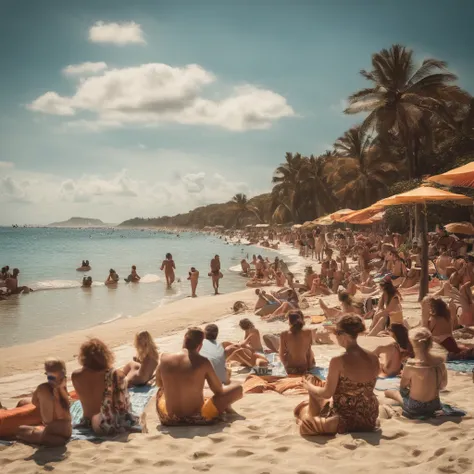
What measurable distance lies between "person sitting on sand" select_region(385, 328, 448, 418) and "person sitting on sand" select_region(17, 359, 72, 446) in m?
2.97

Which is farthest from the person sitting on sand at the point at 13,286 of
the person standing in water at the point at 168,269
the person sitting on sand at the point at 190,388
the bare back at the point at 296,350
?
the person sitting on sand at the point at 190,388

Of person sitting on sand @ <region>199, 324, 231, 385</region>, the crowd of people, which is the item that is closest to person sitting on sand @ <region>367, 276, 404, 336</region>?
the crowd of people

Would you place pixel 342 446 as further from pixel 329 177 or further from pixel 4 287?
pixel 329 177

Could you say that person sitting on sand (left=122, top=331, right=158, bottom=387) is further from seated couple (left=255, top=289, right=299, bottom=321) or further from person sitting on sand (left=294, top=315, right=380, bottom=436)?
seated couple (left=255, top=289, right=299, bottom=321)

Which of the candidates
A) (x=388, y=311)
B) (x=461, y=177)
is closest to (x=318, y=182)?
(x=388, y=311)

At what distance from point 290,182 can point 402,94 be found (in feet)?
96.9

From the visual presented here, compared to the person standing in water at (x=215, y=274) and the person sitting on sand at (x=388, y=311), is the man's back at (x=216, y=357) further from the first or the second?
the person standing in water at (x=215, y=274)

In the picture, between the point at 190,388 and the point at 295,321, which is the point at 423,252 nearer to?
the point at 295,321

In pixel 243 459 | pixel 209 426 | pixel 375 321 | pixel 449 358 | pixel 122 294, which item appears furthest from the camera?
pixel 122 294

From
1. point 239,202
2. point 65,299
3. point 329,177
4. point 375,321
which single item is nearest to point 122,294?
point 65,299

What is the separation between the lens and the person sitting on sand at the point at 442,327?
5.48 m

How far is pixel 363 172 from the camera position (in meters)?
34.5

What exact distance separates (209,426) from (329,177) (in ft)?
128

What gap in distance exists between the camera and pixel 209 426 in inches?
162
